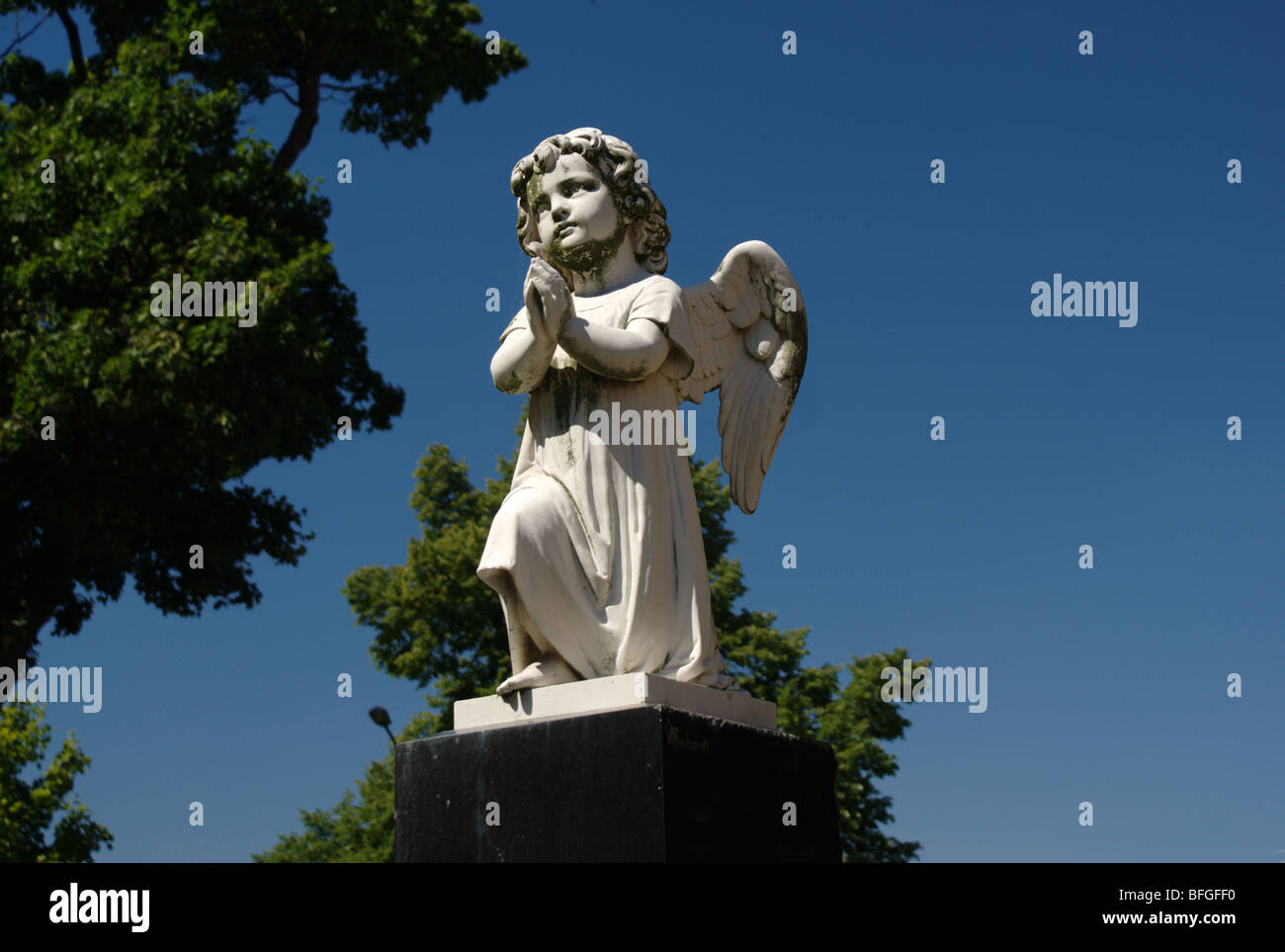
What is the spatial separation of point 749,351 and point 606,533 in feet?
5.21

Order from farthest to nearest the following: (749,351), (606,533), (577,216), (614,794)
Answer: (749,351)
(577,216)
(606,533)
(614,794)

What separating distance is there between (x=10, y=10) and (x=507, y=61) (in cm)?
661

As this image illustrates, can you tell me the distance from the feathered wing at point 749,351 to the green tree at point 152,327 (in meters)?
9.79

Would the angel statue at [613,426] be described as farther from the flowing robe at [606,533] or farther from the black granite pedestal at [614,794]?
the black granite pedestal at [614,794]

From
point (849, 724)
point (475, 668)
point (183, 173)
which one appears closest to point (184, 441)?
point (183, 173)

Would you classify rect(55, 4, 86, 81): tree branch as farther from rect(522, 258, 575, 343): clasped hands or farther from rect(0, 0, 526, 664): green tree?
rect(522, 258, 575, 343): clasped hands

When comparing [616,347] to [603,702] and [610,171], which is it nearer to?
[610,171]

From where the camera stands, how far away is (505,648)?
2097 cm

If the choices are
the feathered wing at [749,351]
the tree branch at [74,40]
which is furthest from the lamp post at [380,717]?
the feathered wing at [749,351]

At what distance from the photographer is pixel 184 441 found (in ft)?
52.0

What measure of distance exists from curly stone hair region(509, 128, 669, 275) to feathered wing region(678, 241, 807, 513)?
0.40 metres

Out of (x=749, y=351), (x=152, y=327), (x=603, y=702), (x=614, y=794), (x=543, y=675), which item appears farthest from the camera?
(x=152, y=327)

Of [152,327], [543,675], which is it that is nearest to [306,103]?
[152,327]

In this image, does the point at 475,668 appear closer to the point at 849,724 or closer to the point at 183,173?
the point at 849,724
